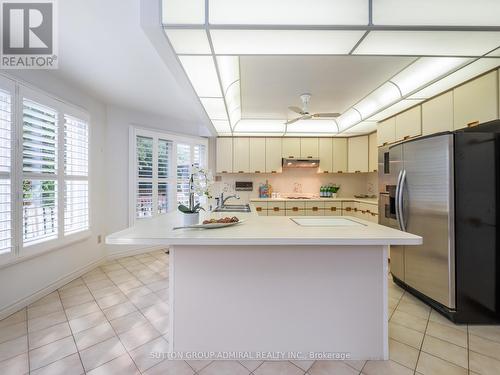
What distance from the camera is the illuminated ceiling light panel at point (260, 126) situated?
14.9 feet

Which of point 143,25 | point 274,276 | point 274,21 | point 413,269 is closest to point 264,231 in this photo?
point 274,276

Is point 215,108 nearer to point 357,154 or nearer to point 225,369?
point 225,369

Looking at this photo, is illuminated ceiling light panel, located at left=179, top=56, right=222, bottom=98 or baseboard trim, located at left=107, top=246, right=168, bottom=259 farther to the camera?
baseboard trim, located at left=107, top=246, right=168, bottom=259

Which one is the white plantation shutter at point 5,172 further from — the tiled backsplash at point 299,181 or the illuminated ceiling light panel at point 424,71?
the illuminated ceiling light panel at point 424,71

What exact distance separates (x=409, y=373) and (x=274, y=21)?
2.55m

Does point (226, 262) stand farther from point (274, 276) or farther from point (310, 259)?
point (310, 259)

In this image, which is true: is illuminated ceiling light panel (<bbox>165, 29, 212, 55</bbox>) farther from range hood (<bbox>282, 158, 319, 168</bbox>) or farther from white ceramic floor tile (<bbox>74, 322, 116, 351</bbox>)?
range hood (<bbox>282, 158, 319, 168</bbox>)

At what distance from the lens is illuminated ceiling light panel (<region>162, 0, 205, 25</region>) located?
1.46 metres

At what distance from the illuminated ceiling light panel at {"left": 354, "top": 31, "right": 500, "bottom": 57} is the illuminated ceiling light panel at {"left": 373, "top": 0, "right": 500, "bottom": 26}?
82 millimetres

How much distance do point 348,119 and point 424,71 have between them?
1.80 meters

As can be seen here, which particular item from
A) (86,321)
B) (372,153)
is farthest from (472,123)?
(86,321)

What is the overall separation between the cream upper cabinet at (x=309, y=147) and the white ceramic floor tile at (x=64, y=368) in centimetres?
478

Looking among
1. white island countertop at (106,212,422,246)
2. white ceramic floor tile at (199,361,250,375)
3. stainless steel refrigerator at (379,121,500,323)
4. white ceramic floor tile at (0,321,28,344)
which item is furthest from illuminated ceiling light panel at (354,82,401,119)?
white ceramic floor tile at (0,321,28,344)

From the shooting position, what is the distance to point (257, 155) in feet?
16.9
